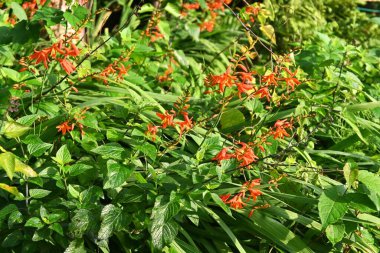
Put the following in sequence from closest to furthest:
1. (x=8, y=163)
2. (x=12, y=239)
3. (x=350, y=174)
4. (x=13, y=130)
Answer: (x=8, y=163) → (x=13, y=130) → (x=350, y=174) → (x=12, y=239)

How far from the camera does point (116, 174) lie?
7.22 feet

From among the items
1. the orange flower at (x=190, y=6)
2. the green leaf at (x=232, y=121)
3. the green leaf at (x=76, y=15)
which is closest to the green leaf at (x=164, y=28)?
the orange flower at (x=190, y=6)

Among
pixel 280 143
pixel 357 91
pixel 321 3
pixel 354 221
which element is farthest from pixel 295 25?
pixel 354 221

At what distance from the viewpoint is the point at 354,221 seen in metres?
2.38

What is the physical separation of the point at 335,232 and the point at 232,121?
0.90 m

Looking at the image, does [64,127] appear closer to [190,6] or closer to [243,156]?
[243,156]

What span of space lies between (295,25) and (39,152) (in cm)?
322

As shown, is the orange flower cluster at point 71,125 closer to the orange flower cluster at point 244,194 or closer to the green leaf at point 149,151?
the green leaf at point 149,151

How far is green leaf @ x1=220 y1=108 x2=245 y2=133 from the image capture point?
306 cm

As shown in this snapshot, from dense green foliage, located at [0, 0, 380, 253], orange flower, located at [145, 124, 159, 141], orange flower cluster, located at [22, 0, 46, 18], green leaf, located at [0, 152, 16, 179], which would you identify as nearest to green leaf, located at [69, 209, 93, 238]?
dense green foliage, located at [0, 0, 380, 253]

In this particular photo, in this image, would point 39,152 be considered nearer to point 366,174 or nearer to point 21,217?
point 21,217

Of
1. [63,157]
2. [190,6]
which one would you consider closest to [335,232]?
[63,157]

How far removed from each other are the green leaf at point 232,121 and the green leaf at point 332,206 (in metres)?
0.83

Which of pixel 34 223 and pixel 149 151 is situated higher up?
pixel 149 151
